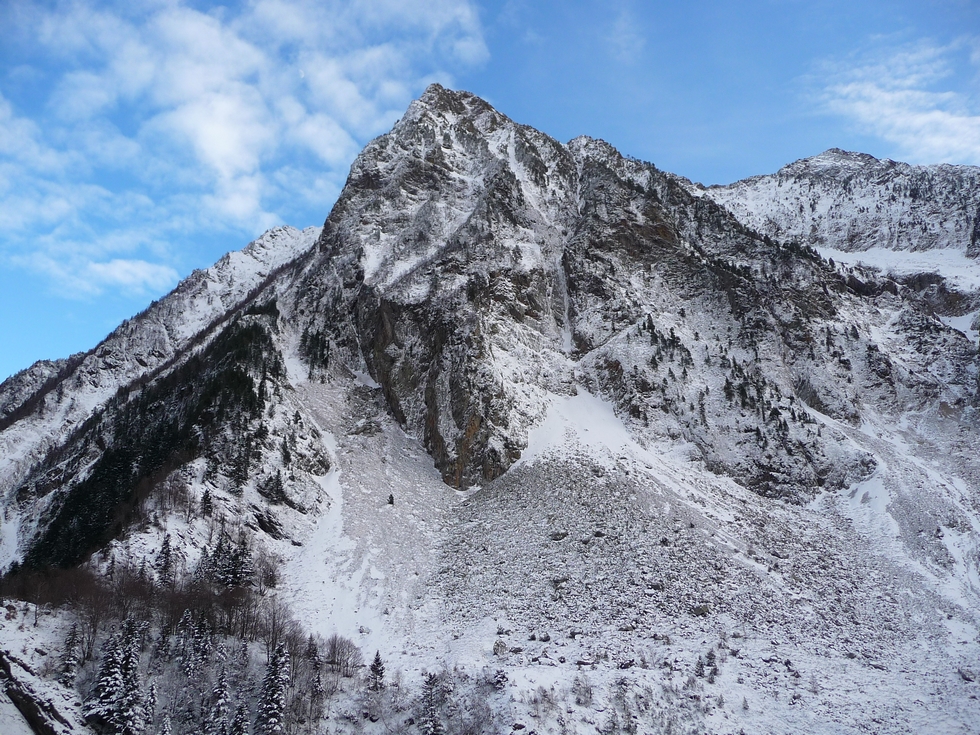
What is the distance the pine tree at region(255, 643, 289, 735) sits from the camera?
27775mm

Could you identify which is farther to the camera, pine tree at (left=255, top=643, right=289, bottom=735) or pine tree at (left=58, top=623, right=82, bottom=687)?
pine tree at (left=58, top=623, right=82, bottom=687)

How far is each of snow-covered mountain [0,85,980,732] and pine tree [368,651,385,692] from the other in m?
1.34

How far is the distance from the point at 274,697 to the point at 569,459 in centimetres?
2798

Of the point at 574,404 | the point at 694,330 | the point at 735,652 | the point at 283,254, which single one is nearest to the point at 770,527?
the point at 735,652

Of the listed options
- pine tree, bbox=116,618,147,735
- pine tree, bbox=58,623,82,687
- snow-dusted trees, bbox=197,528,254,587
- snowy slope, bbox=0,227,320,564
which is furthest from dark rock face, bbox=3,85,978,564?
pine tree, bbox=116,618,147,735

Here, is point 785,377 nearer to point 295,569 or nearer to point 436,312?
point 436,312

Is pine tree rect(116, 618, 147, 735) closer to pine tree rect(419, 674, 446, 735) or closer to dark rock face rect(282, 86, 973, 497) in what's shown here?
pine tree rect(419, 674, 446, 735)

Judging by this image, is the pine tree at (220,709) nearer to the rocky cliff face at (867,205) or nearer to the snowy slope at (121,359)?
the snowy slope at (121,359)

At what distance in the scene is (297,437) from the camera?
166 feet

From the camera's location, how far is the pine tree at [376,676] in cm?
3192

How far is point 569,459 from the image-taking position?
50000mm

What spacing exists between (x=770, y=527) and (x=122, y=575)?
41822mm

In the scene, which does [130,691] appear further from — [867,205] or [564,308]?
[867,205]

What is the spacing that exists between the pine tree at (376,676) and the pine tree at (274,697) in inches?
165
